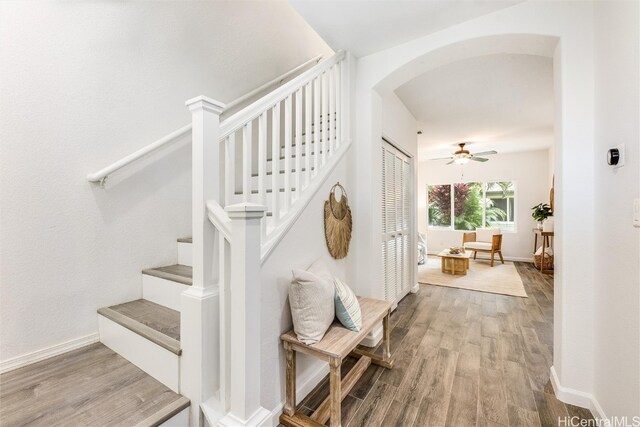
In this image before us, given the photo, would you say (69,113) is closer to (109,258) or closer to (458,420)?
(109,258)

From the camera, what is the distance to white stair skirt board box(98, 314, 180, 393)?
1.33m

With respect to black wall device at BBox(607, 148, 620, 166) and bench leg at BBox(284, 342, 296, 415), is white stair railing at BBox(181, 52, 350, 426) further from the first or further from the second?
black wall device at BBox(607, 148, 620, 166)

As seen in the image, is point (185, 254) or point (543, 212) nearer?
point (185, 254)

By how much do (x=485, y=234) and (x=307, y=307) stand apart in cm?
677

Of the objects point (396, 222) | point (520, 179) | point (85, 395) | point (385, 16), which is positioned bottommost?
point (85, 395)

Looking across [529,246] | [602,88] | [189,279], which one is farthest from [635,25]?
[529,246]

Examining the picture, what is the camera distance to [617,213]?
138 centimetres

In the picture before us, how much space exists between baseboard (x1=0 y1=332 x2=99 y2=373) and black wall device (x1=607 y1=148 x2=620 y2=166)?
3163mm

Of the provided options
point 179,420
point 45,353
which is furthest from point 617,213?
point 45,353

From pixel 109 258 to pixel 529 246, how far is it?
8.10m

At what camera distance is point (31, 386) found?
4.36ft

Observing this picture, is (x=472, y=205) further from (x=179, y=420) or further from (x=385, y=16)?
(x=179, y=420)

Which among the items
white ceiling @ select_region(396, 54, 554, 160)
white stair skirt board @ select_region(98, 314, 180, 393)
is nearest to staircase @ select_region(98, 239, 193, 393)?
white stair skirt board @ select_region(98, 314, 180, 393)

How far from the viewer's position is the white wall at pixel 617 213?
1229 mm
